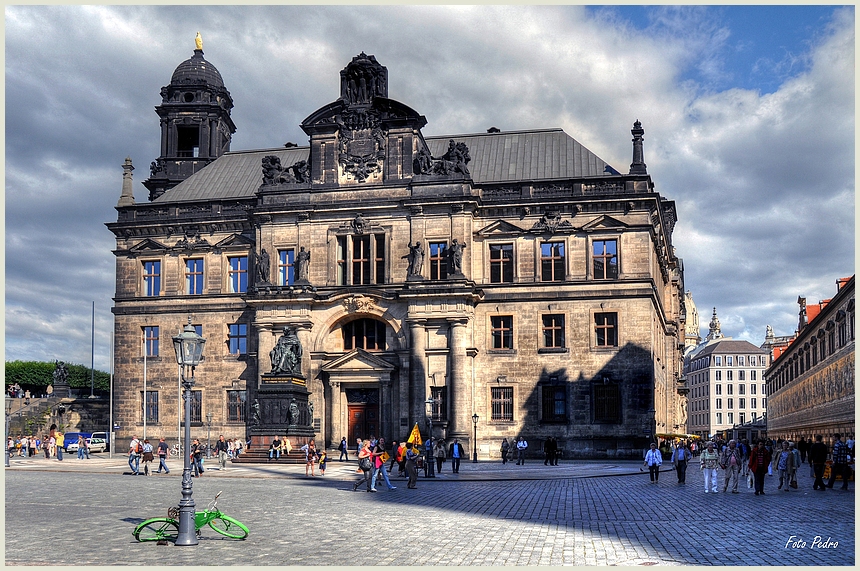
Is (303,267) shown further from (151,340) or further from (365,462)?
(365,462)

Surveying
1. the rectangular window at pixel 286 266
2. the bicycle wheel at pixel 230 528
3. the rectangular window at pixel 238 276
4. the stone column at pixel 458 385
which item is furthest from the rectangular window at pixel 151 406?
the bicycle wheel at pixel 230 528

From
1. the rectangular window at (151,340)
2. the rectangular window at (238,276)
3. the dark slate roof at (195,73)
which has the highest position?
the dark slate roof at (195,73)

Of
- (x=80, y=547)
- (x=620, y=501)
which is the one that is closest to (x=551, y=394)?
(x=620, y=501)

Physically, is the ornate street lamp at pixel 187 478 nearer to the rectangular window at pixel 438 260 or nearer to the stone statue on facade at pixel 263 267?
the rectangular window at pixel 438 260

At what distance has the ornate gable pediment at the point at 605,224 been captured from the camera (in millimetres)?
56562

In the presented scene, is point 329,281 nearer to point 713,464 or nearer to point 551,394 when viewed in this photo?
point 551,394

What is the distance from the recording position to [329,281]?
5912 cm

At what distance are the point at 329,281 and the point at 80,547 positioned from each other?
42747mm

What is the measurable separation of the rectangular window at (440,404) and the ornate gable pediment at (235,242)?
16149mm

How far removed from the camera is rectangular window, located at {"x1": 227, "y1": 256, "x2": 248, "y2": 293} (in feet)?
205

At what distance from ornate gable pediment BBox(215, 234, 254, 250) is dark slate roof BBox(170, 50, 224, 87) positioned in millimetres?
16483

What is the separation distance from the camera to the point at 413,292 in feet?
184

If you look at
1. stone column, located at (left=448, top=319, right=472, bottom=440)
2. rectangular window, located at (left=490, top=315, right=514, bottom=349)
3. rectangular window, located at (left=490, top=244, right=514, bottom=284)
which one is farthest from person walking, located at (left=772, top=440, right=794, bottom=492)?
rectangular window, located at (left=490, top=244, right=514, bottom=284)

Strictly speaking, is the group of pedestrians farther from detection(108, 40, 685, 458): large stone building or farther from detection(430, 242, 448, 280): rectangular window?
detection(430, 242, 448, 280): rectangular window
